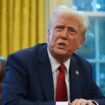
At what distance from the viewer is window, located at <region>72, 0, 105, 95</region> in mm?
3518

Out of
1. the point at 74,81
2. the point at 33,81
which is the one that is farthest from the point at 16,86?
the point at 74,81

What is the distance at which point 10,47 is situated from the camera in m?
3.01

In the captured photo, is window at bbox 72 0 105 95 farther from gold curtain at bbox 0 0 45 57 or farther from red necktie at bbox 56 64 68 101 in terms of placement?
red necktie at bbox 56 64 68 101

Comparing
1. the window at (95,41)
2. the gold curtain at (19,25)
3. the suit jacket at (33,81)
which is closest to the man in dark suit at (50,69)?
the suit jacket at (33,81)

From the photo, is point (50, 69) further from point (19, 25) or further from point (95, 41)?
point (95, 41)

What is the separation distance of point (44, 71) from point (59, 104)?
0.27 m

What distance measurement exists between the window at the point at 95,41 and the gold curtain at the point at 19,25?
0.69 meters

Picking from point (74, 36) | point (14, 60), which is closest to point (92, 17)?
point (74, 36)

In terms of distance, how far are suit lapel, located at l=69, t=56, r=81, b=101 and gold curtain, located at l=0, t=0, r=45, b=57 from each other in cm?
99

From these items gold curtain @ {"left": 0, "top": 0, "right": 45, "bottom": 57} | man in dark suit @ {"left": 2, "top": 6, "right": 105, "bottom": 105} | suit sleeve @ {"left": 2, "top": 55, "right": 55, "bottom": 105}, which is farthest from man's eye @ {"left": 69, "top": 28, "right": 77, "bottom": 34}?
gold curtain @ {"left": 0, "top": 0, "right": 45, "bottom": 57}

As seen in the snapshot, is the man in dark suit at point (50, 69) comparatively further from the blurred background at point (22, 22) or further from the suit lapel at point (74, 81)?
the blurred background at point (22, 22)

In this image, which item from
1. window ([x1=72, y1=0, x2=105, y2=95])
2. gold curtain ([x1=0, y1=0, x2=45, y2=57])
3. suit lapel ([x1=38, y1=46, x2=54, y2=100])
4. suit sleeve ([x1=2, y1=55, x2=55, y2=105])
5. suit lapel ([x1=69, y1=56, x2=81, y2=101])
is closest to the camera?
suit sleeve ([x1=2, y1=55, x2=55, y2=105])

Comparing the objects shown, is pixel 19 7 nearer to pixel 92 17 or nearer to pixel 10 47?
pixel 10 47

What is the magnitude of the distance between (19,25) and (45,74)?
1.20 meters
